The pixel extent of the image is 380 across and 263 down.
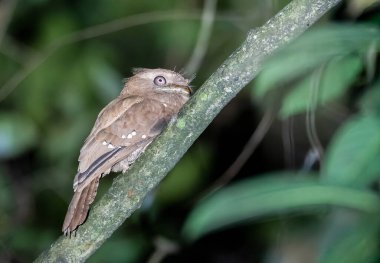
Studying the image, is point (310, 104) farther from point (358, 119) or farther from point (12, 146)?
point (12, 146)

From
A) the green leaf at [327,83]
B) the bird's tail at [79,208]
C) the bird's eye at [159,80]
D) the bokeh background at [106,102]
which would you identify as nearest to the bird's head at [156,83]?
the bird's eye at [159,80]

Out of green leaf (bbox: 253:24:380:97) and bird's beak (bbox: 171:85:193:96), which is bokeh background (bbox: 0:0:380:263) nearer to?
bird's beak (bbox: 171:85:193:96)

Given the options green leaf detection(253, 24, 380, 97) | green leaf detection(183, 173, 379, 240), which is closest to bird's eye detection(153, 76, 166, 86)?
green leaf detection(253, 24, 380, 97)

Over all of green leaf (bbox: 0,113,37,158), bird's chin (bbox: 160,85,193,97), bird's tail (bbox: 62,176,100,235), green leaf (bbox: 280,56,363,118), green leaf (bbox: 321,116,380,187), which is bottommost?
green leaf (bbox: 321,116,380,187)

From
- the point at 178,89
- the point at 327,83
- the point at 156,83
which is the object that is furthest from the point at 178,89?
the point at 327,83

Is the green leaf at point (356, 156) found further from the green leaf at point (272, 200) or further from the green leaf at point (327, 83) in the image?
the green leaf at point (327, 83)

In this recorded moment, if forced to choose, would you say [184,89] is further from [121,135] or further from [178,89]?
[121,135]

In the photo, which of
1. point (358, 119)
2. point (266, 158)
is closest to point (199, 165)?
point (266, 158)
